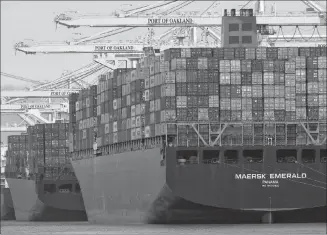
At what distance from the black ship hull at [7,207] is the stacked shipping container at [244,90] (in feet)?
200

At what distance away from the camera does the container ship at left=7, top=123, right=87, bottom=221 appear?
325 ft

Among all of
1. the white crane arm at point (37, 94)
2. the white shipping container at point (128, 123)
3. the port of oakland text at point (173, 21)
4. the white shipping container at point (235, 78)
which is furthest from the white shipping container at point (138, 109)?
the white crane arm at point (37, 94)

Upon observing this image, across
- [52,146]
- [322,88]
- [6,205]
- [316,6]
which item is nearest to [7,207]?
[6,205]

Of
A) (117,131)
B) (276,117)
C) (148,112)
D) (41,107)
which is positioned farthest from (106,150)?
(41,107)

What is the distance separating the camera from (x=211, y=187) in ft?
224

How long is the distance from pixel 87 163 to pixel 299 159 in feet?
71.9

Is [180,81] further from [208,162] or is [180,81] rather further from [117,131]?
[117,131]

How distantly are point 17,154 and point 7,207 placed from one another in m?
16.9

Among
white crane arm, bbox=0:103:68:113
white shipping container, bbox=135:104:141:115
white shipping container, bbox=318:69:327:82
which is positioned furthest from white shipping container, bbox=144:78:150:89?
white crane arm, bbox=0:103:68:113

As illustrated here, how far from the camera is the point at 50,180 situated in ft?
329

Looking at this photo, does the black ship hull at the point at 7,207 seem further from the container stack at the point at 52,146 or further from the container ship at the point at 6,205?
the container stack at the point at 52,146

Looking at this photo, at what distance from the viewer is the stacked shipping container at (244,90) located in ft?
224

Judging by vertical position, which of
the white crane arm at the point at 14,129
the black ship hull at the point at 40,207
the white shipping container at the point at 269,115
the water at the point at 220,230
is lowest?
the black ship hull at the point at 40,207

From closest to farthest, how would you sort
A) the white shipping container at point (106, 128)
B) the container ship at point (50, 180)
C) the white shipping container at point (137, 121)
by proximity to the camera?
1. the white shipping container at point (137, 121)
2. the white shipping container at point (106, 128)
3. the container ship at point (50, 180)
